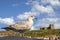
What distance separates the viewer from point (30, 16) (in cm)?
2331

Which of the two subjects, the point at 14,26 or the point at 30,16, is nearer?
the point at 14,26

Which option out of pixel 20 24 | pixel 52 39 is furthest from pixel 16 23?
pixel 52 39

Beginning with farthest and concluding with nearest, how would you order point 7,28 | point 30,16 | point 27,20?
1. point 30,16
2. point 27,20
3. point 7,28

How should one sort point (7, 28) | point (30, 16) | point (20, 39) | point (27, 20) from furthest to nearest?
point (30, 16) → point (27, 20) → point (7, 28) → point (20, 39)

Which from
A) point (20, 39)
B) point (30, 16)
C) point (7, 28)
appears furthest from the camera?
point (30, 16)

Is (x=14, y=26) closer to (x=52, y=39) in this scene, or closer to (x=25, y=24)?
(x=25, y=24)

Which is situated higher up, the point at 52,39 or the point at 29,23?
the point at 29,23

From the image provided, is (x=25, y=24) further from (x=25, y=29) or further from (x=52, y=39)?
(x=52, y=39)

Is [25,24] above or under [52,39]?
above

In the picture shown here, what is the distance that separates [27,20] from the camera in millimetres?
21750

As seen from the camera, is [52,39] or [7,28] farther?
[7,28]

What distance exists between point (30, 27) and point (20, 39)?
5.65ft

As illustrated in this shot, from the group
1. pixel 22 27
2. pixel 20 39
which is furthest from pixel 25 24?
pixel 20 39

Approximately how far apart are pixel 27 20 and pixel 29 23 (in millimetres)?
966
